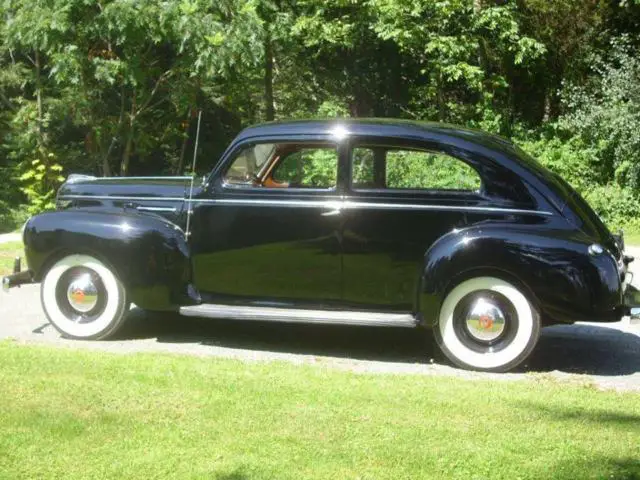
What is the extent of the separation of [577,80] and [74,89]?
11304mm

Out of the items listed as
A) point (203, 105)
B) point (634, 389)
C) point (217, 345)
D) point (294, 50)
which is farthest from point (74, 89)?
point (634, 389)

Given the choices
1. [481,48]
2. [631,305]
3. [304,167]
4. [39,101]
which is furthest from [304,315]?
[481,48]

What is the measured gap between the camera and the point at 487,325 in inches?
258

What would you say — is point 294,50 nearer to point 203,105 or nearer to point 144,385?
point 203,105

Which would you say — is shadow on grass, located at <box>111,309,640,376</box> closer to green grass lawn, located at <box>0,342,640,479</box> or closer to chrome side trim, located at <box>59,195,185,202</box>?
green grass lawn, located at <box>0,342,640,479</box>

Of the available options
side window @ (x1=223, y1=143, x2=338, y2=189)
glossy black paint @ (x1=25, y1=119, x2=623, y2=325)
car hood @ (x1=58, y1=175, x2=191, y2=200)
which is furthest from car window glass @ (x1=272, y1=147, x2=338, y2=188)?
car hood @ (x1=58, y1=175, x2=191, y2=200)

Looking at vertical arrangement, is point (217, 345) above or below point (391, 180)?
below

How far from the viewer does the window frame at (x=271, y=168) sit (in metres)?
6.92

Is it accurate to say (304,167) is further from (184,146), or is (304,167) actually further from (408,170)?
(184,146)

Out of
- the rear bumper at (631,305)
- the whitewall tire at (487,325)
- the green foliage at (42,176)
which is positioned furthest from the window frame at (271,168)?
the green foliage at (42,176)

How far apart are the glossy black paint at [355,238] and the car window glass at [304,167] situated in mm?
133

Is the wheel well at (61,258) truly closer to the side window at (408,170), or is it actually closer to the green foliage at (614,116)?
the side window at (408,170)

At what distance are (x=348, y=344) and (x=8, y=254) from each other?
7186 millimetres

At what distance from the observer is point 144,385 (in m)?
5.70
